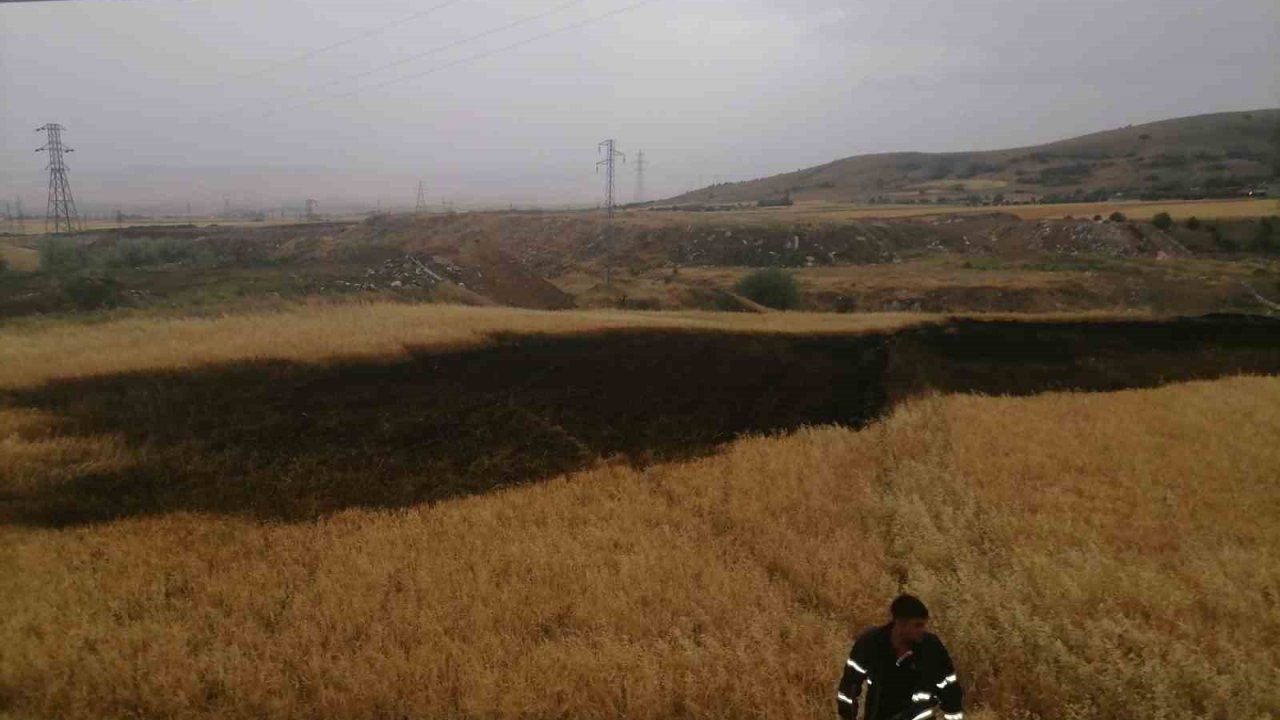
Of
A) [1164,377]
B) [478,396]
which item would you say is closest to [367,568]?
[478,396]

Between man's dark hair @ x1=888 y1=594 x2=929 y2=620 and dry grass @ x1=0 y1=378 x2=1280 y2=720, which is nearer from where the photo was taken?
man's dark hair @ x1=888 y1=594 x2=929 y2=620

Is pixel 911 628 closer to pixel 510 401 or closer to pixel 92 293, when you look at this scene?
pixel 510 401

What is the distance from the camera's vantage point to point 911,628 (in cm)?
516

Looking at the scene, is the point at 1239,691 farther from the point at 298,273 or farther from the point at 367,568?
the point at 298,273

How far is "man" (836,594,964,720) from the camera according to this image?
516 centimetres

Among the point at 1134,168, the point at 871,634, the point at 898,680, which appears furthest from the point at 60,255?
the point at 1134,168

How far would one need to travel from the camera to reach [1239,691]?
688cm

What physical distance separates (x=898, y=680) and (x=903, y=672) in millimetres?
72

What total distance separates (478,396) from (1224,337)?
25.1m

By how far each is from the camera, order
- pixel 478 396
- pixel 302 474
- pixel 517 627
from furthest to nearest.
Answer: pixel 478 396
pixel 302 474
pixel 517 627

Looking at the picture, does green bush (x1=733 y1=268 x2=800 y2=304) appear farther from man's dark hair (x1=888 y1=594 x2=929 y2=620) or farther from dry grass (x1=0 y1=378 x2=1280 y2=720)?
man's dark hair (x1=888 y1=594 x2=929 y2=620)

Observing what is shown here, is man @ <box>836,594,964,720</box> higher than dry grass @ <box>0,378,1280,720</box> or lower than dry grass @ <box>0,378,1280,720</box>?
higher

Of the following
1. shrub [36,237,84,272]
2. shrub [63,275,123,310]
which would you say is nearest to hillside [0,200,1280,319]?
shrub [63,275,123,310]

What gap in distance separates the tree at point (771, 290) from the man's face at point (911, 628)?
1809 inches
